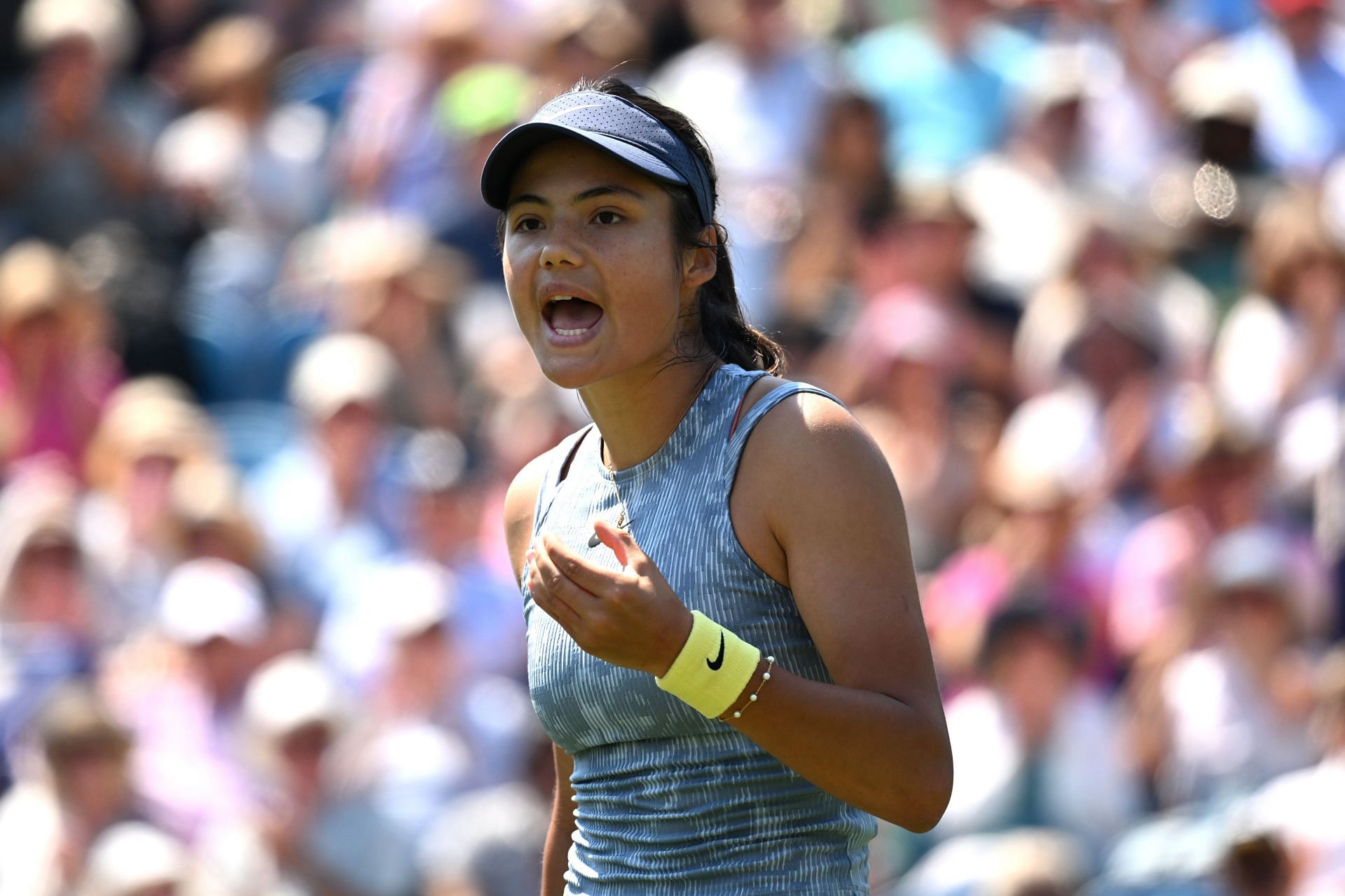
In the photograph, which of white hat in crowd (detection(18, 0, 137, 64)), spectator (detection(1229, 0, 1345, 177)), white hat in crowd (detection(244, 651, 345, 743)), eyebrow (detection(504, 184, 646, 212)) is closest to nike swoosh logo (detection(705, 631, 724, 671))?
eyebrow (detection(504, 184, 646, 212))

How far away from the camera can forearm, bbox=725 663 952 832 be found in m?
2.13

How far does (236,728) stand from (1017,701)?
232 cm

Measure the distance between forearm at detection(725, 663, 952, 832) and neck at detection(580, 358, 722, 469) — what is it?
0.42m

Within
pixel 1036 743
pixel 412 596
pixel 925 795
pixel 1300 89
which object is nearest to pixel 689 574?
pixel 925 795

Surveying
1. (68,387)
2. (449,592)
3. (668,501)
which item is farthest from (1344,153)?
(668,501)

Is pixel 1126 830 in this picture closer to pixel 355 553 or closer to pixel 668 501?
pixel 355 553

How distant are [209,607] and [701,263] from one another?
3.91 metres

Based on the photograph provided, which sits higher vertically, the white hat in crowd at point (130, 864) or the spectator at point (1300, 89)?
the spectator at point (1300, 89)

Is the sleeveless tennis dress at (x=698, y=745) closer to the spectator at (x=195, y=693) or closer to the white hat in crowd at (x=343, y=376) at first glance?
the spectator at (x=195, y=693)

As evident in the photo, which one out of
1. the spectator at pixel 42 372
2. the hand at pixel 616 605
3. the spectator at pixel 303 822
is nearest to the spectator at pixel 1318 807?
the spectator at pixel 303 822

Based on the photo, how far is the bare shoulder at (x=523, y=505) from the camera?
274 cm

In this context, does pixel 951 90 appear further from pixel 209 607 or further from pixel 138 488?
pixel 209 607

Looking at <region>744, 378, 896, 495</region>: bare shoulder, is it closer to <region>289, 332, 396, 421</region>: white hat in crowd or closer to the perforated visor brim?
the perforated visor brim

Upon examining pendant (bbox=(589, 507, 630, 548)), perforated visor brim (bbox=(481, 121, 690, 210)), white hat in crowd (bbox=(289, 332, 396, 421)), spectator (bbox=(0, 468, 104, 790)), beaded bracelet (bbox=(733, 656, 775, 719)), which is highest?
white hat in crowd (bbox=(289, 332, 396, 421))
